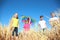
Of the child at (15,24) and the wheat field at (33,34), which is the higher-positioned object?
the child at (15,24)

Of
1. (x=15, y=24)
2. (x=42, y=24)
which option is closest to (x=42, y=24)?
(x=42, y=24)

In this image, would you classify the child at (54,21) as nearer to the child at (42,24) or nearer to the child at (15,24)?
the child at (42,24)

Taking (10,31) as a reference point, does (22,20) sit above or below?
above

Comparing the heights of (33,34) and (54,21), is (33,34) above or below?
below

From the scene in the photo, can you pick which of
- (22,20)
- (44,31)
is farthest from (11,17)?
(44,31)

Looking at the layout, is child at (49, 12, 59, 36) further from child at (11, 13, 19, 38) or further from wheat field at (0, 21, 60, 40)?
child at (11, 13, 19, 38)

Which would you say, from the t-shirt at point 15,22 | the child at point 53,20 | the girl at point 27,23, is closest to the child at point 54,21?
the child at point 53,20

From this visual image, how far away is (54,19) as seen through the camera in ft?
7.68

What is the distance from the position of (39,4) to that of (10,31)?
58 centimetres

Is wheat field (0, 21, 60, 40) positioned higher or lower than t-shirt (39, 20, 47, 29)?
lower

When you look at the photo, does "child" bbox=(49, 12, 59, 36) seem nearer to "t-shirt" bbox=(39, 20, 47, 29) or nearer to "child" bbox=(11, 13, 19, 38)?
"t-shirt" bbox=(39, 20, 47, 29)

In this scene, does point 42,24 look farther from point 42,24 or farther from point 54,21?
point 54,21

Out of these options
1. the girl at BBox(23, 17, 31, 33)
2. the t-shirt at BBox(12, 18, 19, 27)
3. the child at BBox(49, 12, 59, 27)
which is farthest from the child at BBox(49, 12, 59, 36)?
the t-shirt at BBox(12, 18, 19, 27)

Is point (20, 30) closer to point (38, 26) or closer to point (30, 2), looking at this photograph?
point (38, 26)
